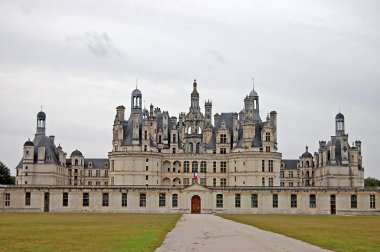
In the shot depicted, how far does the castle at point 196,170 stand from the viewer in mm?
90625

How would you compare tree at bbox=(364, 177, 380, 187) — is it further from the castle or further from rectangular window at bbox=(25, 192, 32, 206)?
rectangular window at bbox=(25, 192, 32, 206)

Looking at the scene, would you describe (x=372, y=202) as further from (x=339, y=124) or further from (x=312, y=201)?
(x=339, y=124)

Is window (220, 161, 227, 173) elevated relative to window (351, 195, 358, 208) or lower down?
elevated

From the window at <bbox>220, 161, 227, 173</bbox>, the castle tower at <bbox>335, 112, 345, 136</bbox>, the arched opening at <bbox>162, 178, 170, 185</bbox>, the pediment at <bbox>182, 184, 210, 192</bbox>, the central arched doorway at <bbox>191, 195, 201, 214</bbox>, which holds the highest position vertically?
the castle tower at <bbox>335, 112, 345, 136</bbox>

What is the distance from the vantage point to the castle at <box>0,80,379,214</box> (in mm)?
90625

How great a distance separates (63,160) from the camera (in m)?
115

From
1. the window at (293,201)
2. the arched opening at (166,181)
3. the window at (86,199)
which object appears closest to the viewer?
the window at (293,201)

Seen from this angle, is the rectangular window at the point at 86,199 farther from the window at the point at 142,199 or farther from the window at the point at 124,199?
the window at the point at 142,199

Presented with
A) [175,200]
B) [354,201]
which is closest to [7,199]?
[175,200]

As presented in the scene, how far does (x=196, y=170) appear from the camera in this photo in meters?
101

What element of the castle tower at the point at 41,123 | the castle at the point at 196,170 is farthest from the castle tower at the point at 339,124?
the castle tower at the point at 41,123

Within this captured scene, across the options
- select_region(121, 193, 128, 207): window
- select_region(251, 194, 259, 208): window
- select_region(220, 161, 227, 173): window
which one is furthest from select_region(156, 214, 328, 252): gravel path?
select_region(220, 161, 227, 173): window

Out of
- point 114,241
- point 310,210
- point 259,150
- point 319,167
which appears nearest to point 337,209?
point 310,210

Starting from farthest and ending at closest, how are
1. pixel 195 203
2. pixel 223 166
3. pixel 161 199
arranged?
pixel 223 166 → pixel 195 203 → pixel 161 199
